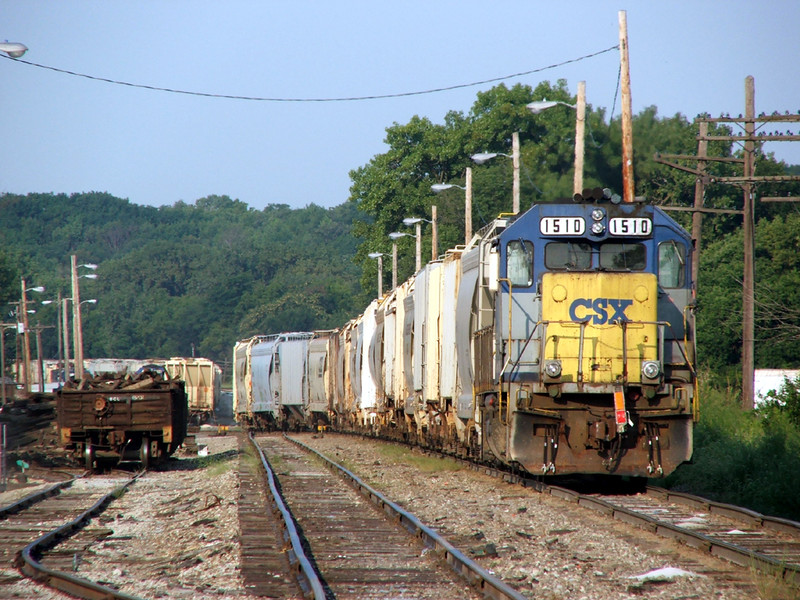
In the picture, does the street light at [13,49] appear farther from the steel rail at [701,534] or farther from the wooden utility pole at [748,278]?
the wooden utility pole at [748,278]

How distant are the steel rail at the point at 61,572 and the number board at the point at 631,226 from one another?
776cm

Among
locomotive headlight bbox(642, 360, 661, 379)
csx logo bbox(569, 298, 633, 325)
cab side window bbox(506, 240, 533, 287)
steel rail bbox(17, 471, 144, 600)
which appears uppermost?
cab side window bbox(506, 240, 533, 287)

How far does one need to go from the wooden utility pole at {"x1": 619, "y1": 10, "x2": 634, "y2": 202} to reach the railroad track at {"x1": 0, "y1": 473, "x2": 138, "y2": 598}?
11573 millimetres

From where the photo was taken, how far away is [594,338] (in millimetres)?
13078

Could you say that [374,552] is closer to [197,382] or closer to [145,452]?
[145,452]

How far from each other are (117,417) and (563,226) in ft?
35.2

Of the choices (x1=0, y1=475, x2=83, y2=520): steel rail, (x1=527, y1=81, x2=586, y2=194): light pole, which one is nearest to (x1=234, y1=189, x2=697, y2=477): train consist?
(x1=0, y1=475, x2=83, y2=520): steel rail

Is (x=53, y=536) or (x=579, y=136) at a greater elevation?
(x=579, y=136)

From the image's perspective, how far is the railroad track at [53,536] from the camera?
851 centimetres

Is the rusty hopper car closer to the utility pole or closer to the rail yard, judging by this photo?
the rail yard

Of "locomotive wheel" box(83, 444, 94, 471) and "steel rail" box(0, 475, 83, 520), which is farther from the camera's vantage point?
"locomotive wheel" box(83, 444, 94, 471)

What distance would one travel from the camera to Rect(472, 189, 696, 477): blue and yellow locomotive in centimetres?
1300

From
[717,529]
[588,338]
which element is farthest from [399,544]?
[588,338]

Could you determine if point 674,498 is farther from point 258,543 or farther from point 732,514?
point 258,543
